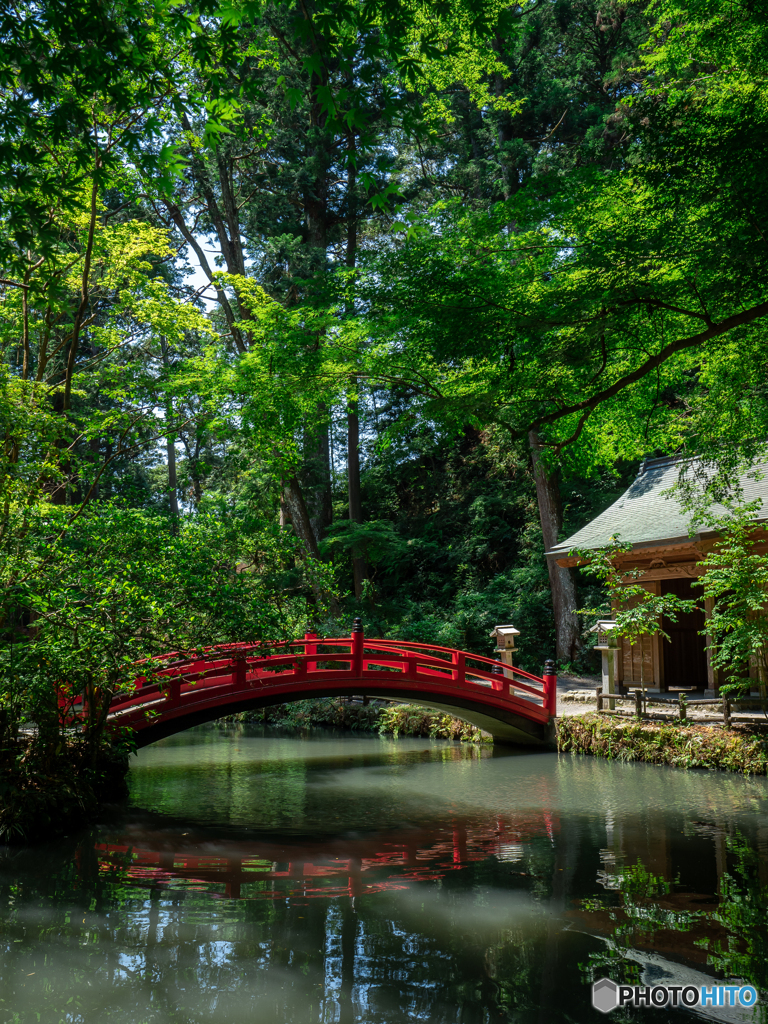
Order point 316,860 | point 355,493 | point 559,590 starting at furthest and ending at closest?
point 355,493 → point 559,590 → point 316,860

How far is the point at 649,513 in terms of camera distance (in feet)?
47.3

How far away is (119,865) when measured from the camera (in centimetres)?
699

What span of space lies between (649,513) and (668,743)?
5.08 m

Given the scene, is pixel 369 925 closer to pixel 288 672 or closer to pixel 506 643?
pixel 288 672

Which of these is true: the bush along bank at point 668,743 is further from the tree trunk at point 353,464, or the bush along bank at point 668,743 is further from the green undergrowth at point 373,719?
the tree trunk at point 353,464

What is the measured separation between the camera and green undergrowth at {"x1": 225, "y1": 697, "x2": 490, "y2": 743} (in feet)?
49.9

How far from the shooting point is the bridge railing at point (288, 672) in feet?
30.6

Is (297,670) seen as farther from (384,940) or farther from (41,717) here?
(384,940)

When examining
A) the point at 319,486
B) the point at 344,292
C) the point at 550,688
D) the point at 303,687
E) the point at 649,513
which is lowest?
the point at 550,688

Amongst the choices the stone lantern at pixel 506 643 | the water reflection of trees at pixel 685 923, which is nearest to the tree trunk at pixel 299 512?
the stone lantern at pixel 506 643

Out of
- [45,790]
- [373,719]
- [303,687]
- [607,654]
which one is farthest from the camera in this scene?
[373,719]

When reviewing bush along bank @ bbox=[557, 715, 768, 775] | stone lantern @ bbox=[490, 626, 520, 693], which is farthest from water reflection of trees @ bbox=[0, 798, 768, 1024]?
stone lantern @ bbox=[490, 626, 520, 693]

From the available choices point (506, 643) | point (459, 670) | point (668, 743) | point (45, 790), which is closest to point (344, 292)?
point (45, 790)

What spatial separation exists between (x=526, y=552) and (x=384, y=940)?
15875 millimetres
